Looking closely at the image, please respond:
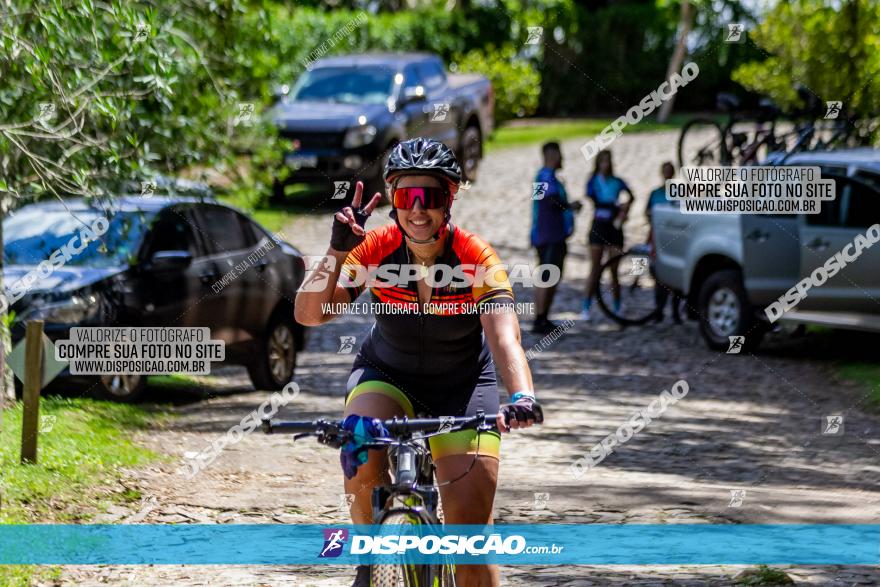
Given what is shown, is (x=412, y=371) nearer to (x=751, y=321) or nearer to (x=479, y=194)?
(x=751, y=321)

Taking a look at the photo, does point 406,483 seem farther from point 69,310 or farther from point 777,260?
point 777,260

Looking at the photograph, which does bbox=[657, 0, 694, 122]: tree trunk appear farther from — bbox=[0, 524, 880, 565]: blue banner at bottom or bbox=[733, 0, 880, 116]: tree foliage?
bbox=[0, 524, 880, 565]: blue banner at bottom

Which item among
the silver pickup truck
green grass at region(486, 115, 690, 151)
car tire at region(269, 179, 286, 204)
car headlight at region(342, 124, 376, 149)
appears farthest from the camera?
green grass at region(486, 115, 690, 151)

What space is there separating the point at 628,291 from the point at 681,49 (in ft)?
50.2

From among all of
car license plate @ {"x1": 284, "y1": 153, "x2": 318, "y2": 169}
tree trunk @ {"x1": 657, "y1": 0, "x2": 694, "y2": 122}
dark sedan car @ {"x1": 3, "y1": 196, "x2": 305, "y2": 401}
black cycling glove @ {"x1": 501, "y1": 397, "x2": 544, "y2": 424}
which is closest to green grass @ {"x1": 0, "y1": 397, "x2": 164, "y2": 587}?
dark sedan car @ {"x1": 3, "y1": 196, "x2": 305, "y2": 401}

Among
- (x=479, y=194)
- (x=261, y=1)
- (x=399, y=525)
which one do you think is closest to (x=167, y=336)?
(x=261, y=1)

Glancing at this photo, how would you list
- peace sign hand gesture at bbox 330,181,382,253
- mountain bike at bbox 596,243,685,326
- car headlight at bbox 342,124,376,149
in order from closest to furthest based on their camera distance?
1. peace sign hand gesture at bbox 330,181,382,253
2. mountain bike at bbox 596,243,685,326
3. car headlight at bbox 342,124,376,149

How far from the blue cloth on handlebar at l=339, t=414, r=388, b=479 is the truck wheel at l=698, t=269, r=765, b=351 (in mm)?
10394

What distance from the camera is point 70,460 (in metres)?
9.40

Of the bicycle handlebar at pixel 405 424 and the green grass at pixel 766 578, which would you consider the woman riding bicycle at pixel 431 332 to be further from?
the green grass at pixel 766 578

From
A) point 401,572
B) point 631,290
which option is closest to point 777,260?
point 631,290

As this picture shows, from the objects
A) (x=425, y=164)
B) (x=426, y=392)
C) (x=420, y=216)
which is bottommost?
(x=426, y=392)

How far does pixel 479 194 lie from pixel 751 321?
11545 millimetres

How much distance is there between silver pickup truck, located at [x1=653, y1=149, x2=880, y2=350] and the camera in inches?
516
